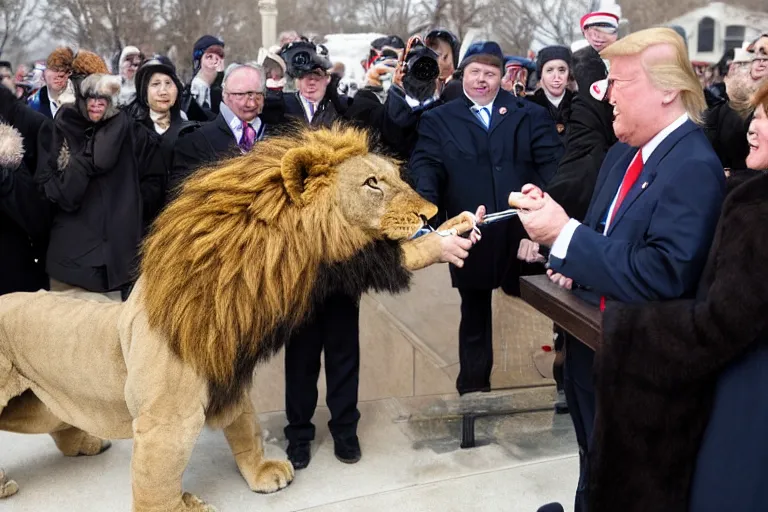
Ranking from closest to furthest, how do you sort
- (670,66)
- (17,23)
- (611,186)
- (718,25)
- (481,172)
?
(670,66), (611,186), (481,172), (17,23), (718,25)

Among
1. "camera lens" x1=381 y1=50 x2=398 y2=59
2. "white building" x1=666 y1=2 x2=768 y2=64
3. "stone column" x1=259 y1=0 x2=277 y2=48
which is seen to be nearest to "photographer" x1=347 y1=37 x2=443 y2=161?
"camera lens" x1=381 y1=50 x2=398 y2=59

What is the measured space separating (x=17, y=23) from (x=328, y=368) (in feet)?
52.4

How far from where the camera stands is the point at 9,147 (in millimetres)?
3938

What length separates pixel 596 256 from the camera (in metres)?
2.35

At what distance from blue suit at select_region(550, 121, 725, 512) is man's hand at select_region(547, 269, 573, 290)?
29 cm

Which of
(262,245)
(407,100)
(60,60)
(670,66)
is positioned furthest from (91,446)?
(60,60)

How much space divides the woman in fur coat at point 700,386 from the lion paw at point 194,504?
161 cm

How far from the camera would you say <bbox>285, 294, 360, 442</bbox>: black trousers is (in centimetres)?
373

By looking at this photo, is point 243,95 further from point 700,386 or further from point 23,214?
point 700,386

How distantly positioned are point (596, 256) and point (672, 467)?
25.0 inches

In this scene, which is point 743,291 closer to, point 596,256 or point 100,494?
point 596,256

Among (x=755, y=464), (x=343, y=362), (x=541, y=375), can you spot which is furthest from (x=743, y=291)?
(x=541, y=375)

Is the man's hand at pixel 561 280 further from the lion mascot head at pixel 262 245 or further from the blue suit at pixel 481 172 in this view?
the blue suit at pixel 481 172

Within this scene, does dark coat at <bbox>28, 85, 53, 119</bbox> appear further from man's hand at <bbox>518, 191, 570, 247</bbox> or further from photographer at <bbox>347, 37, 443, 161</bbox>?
man's hand at <bbox>518, 191, 570, 247</bbox>
